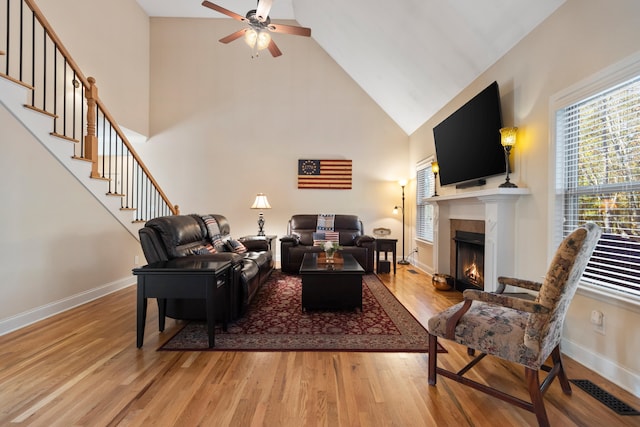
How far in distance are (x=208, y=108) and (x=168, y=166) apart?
1.47 meters

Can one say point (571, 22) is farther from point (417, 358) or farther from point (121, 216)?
point (121, 216)

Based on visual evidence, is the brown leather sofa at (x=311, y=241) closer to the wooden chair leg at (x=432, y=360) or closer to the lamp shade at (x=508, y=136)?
the lamp shade at (x=508, y=136)

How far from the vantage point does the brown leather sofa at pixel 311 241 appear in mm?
4762

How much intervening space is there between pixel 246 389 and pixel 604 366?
91.6 inches

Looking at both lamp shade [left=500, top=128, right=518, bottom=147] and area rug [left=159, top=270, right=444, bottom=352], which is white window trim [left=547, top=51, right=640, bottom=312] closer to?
lamp shade [left=500, top=128, right=518, bottom=147]

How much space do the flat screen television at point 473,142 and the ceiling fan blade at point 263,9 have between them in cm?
235

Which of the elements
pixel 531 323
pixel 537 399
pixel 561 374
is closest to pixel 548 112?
pixel 531 323

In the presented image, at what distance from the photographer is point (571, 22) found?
2.12m

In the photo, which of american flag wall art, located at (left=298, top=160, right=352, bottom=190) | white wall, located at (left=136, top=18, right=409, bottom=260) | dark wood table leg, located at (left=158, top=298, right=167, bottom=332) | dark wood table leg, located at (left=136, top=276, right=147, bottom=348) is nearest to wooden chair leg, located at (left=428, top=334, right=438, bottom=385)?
dark wood table leg, located at (left=136, top=276, right=147, bottom=348)

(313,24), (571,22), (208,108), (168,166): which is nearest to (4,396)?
(571,22)

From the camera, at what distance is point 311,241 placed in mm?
5348

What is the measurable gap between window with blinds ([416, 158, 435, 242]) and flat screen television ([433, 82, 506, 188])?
0.90 m

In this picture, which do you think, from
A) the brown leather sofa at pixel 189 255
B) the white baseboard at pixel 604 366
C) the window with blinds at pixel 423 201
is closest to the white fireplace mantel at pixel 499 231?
the white baseboard at pixel 604 366

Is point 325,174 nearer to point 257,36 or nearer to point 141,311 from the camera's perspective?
point 257,36
